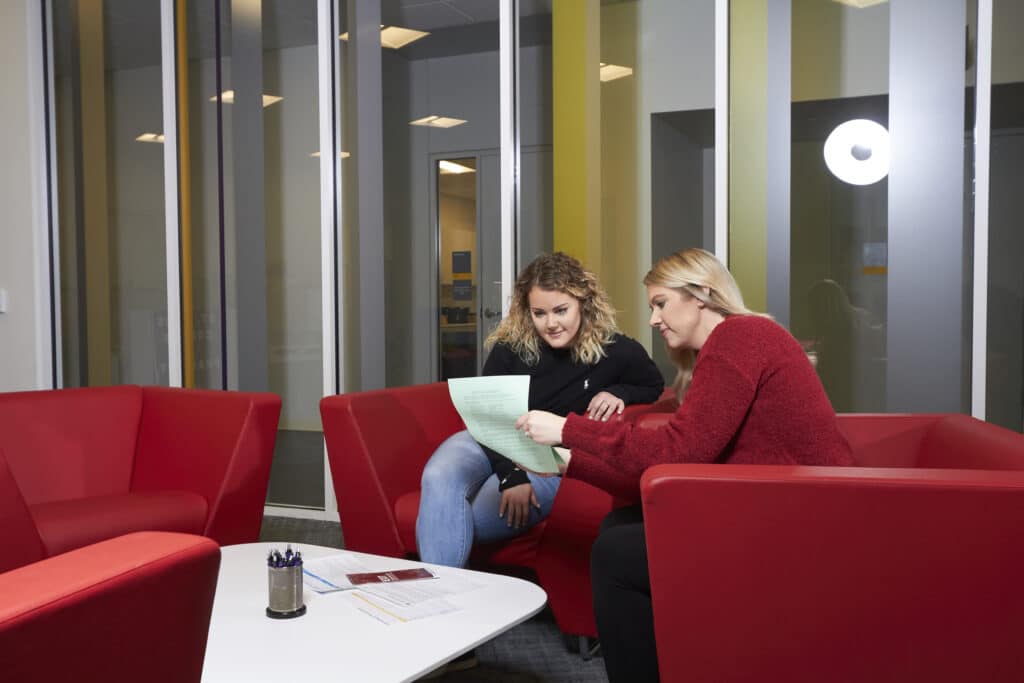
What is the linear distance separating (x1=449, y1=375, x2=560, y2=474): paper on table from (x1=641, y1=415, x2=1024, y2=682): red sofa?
14.8 inches

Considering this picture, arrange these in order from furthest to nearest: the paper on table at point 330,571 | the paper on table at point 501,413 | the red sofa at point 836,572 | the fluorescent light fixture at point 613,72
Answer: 1. the fluorescent light fixture at point 613,72
2. the paper on table at point 330,571
3. the paper on table at point 501,413
4. the red sofa at point 836,572

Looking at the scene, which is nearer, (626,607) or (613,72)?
(626,607)

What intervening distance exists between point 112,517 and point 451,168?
2405mm

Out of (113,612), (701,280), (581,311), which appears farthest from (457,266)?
(113,612)

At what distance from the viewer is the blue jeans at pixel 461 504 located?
103 inches

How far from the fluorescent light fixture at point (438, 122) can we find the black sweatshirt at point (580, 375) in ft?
5.68

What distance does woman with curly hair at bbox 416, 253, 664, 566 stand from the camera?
2.63 metres

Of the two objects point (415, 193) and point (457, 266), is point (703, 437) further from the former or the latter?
point (415, 193)

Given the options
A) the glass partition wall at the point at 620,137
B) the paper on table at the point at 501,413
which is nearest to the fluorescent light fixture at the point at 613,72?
the glass partition wall at the point at 620,137

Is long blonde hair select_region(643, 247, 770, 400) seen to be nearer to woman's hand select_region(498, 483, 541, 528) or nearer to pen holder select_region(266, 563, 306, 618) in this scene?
woman's hand select_region(498, 483, 541, 528)

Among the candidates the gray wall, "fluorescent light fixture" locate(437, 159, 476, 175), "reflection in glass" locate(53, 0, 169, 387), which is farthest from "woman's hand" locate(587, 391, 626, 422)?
the gray wall

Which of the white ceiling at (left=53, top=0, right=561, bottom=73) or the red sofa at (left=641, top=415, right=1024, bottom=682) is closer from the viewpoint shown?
the red sofa at (left=641, top=415, right=1024, bottom=682)

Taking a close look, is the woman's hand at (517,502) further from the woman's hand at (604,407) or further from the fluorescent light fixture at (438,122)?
the fluorescent light fixture at (438,122)

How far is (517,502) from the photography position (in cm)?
268
